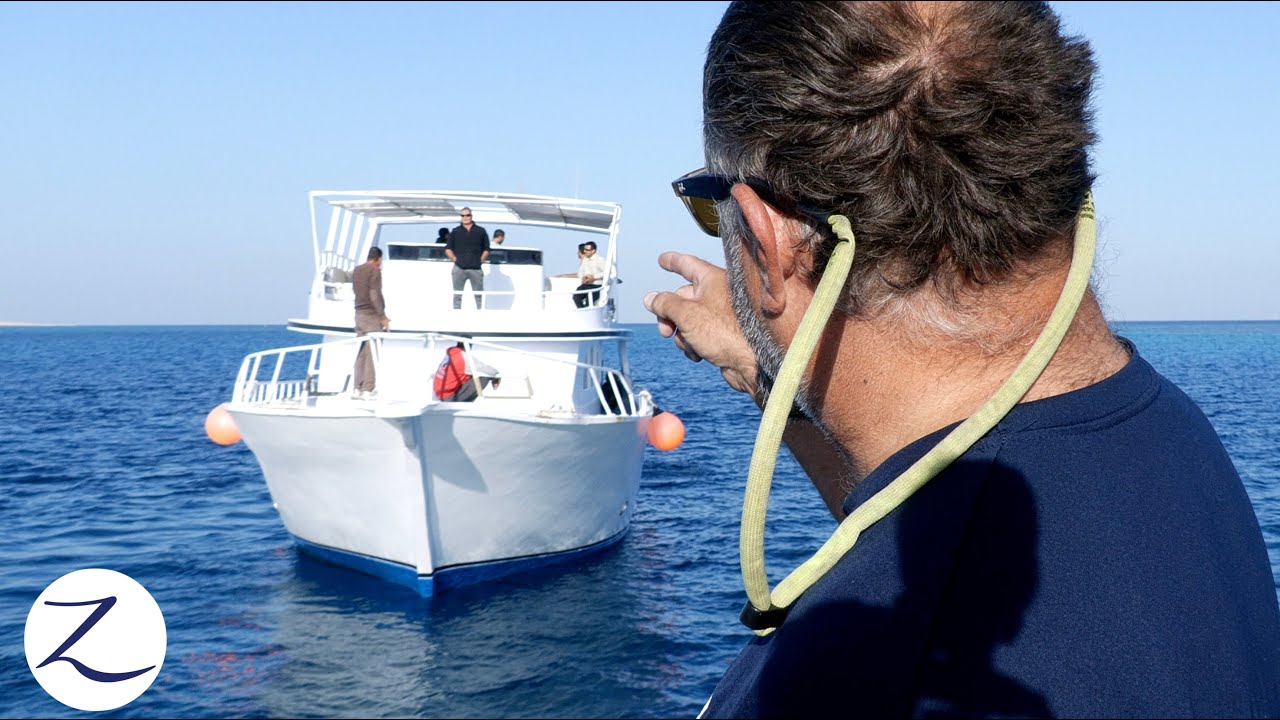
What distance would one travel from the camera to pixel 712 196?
1.11m

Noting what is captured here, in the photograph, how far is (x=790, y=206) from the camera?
98cm

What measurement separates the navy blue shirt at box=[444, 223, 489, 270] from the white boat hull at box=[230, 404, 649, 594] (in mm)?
3216

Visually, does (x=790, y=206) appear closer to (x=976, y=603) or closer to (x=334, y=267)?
(x=976, y=603)

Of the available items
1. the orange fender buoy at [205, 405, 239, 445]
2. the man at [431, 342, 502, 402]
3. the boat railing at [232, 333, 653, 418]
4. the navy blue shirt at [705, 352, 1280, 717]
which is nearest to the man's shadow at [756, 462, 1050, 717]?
the navy blue shirt at [705, 352, 1280, 717]

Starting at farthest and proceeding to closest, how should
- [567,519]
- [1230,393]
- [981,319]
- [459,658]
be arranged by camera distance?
1. [1230,393]
2. [567,519]
3. [459,658]
4. [981,319]

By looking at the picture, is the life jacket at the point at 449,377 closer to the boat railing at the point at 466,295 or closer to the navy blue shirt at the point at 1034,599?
the boat railing at the point at 466,295

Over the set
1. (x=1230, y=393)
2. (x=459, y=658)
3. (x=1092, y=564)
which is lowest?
(x=1230, y=393)

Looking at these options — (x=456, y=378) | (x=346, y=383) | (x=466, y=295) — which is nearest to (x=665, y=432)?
(x=456, y=378)

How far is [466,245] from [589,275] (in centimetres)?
265

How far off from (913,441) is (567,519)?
13787 mm

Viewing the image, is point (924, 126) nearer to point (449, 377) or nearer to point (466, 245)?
point (449, 377)

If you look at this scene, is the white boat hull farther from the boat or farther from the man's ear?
the man's ear

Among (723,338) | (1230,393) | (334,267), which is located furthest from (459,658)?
(1230,393)

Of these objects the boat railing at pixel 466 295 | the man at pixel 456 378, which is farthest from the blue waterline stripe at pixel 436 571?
the boat railing at pixel 466 295
